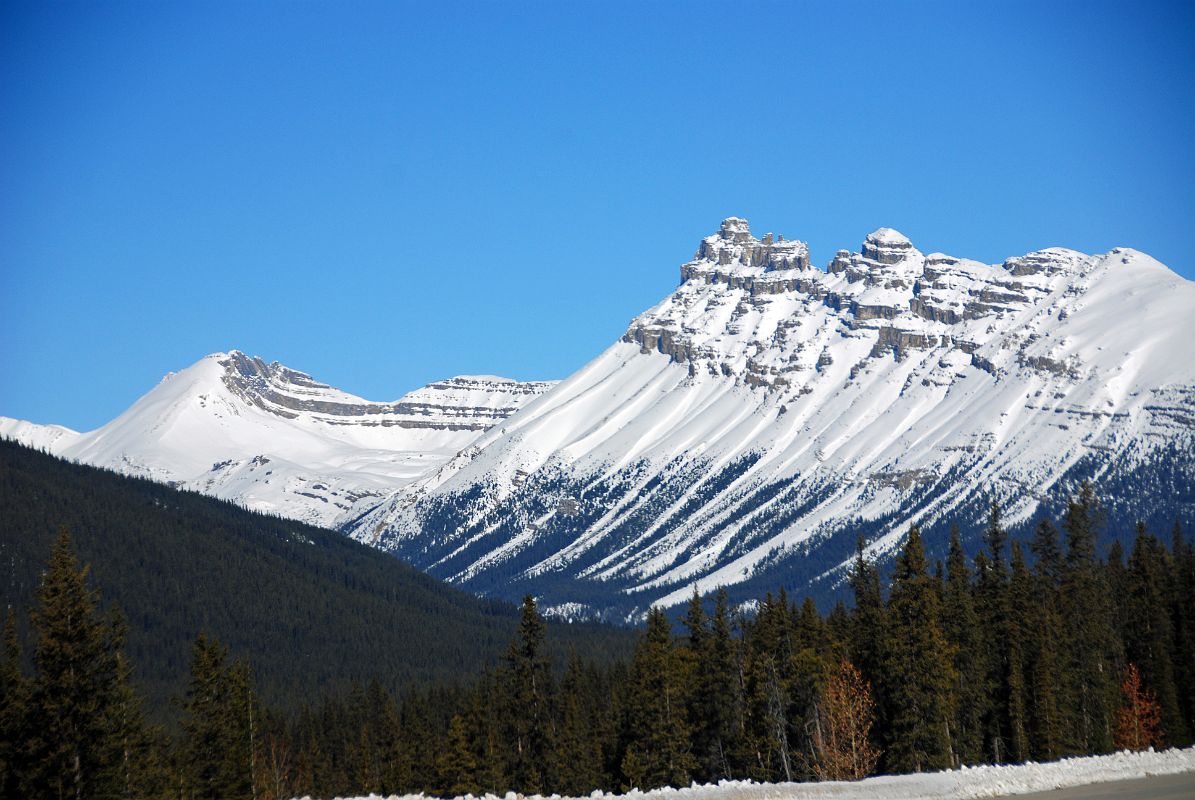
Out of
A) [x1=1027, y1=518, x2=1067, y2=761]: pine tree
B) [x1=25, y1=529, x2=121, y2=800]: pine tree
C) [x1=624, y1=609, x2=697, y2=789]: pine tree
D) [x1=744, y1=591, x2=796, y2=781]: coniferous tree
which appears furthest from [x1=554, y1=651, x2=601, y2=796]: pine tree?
[x1=25, y1=529, x2=121, y2=800]: pine tree

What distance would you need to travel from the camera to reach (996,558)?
105562mm

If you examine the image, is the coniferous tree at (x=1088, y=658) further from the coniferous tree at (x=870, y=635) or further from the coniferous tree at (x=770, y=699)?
the coniferous tree at (x=770, y=699)

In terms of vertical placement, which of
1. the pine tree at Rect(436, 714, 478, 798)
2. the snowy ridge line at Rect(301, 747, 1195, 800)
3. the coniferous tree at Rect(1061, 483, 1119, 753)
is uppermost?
the coniferous tree at Rect(1061, 483, 1119, 753)

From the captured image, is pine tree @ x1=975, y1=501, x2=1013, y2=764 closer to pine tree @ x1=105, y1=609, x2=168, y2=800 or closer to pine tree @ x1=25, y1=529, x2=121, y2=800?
pine tree @ x1=105, y1=609, x2=168, y2=800

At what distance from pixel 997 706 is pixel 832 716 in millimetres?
14490

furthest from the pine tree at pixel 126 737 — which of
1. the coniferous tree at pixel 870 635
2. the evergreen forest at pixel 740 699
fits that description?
the coniferous tree at pixel 870 635

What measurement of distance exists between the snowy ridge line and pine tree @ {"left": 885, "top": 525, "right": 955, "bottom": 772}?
2250 cm

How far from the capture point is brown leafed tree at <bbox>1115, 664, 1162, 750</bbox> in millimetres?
99562

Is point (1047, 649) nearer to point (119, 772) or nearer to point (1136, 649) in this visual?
→ point (1136, 649)

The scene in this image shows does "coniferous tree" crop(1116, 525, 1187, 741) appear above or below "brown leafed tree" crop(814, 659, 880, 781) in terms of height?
above

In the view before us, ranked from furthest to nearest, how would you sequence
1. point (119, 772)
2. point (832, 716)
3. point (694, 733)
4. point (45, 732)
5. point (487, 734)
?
point (487, 734), point (694, 733), point (832, 716), point (119, 772), point (45, 732)

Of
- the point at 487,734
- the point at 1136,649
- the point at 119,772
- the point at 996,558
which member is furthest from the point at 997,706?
the point at 119,772

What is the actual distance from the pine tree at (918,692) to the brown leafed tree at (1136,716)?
75.4 feet

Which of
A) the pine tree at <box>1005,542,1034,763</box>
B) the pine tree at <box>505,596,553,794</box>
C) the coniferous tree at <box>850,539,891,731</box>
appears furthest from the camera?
the pine tree at <box>1005,542,1034,763</box>
